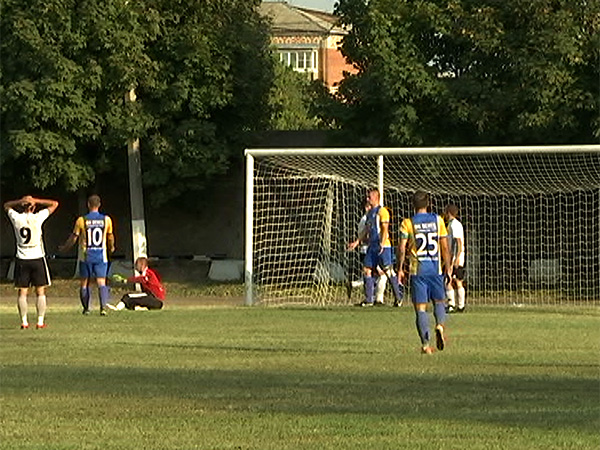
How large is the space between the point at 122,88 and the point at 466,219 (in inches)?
421

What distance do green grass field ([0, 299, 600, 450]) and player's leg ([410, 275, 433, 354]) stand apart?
23 centimetres

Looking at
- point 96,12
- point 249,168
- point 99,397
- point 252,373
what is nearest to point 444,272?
point 252,373

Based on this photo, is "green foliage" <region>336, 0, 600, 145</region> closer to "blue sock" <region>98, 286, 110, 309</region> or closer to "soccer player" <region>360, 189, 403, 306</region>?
"soccer player" <region>360, 189, 403, 306</region>

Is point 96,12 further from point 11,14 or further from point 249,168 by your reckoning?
point 249,168

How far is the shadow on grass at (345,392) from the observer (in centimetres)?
1212

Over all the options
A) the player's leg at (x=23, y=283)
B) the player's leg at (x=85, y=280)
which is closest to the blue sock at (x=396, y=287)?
the player's leg at (x=85, y=280)

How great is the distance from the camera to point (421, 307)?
707 inches

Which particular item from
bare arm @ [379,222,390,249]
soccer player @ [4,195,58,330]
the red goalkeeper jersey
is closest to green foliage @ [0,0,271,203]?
the red goalkeeper jersey

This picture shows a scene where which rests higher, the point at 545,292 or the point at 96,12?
the point at 96,12

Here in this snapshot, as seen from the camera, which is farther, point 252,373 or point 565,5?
point 565,5

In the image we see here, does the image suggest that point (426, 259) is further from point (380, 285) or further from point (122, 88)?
point (122, 88)

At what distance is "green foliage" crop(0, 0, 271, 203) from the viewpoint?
39.9m

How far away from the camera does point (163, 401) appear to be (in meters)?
13.0

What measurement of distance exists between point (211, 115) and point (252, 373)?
27.0m
